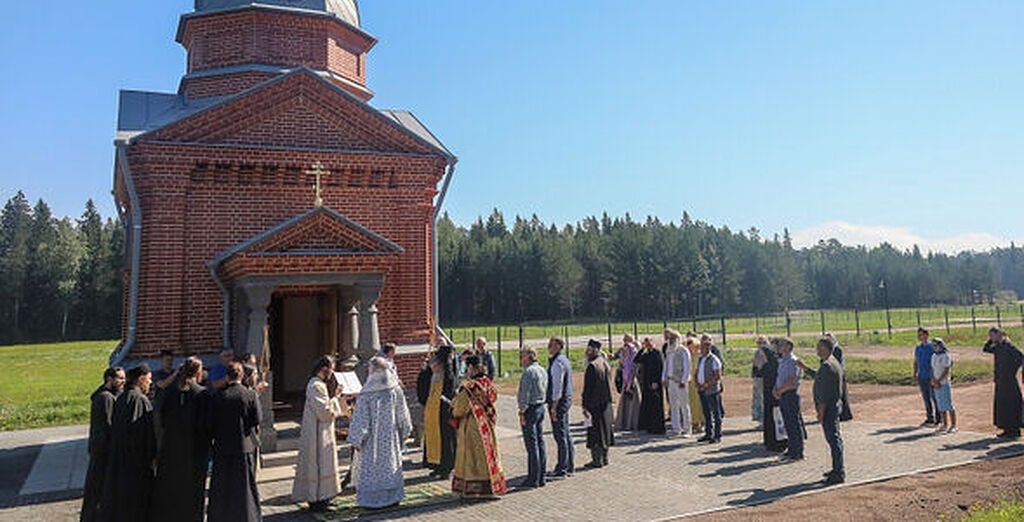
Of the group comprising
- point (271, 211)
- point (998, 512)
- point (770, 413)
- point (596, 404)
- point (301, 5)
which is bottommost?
point (998, 512)

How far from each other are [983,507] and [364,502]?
667 cm

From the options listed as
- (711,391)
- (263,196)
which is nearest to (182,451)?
(263,196)

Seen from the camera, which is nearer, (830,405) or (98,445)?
(98,445)

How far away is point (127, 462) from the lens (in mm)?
6176

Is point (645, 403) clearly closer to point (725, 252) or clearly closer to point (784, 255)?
point (725, 252)

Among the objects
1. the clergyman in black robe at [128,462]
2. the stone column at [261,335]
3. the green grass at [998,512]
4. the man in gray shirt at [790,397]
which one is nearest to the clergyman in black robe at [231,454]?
the clergyman in black robe at [128,462]

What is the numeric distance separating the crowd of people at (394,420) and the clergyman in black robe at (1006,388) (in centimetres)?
2

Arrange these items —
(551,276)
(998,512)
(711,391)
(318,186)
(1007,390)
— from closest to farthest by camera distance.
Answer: (998,512) < (1007,390) < (318,186) < (711,391) < (551,276)

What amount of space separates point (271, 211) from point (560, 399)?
5928 millimetres

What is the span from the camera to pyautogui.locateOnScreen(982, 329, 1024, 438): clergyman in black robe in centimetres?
1014

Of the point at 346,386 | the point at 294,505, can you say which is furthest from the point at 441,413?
the point at 294,505

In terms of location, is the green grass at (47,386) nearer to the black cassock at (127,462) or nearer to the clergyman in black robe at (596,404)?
the black cassock at (127,462)

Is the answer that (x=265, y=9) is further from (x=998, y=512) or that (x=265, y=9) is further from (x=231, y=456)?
(x=998, y=512)

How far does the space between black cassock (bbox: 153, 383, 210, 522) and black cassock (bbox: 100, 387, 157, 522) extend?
0.19 m
